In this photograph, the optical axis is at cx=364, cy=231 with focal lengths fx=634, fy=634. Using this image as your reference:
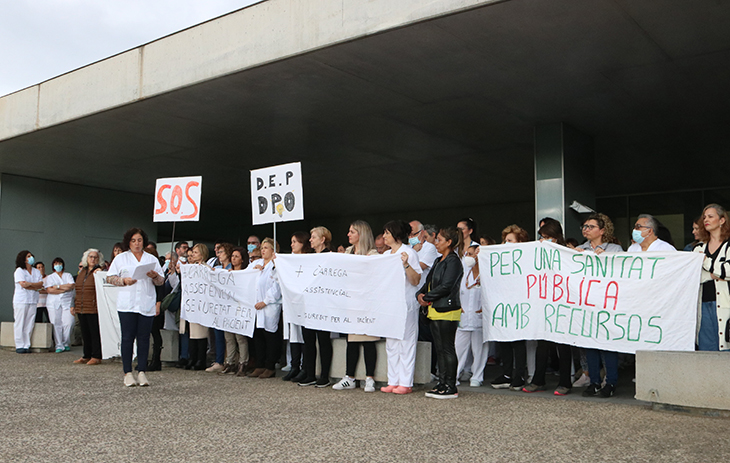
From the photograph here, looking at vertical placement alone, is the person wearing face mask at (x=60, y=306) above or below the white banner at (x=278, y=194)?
below

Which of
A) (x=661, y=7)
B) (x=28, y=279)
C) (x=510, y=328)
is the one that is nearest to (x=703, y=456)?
(x=510, y=328)

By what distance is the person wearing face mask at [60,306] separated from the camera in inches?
502

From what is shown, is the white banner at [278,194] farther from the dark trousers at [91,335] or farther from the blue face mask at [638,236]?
the blue face mask at [638,236]

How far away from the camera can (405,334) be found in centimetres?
703

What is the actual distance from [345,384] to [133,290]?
2.66 metres

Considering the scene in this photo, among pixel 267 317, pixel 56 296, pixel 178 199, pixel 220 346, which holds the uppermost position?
pixel 178 199

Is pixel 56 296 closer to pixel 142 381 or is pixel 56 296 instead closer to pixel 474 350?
pixel 142 381

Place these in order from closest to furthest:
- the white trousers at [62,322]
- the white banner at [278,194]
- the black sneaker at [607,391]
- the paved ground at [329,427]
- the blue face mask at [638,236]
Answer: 1. the paved ground at [329,427]
2. the black sneaker at [607,391]
3. the blue face mask at [638,236]
4. the white banner at [278,194]
5. the white trousers at [62,322]

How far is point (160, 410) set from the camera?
5.66 meters

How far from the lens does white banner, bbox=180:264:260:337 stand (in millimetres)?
8453

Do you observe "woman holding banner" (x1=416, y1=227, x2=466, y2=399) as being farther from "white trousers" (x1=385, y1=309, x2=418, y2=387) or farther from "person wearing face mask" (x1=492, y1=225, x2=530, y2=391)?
"person wearing face mask" (x1=492, y1=225, x2=530, y2=391)

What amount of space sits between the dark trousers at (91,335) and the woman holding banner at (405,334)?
17.4 ft

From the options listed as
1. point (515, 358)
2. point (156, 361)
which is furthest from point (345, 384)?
point (156, 361)

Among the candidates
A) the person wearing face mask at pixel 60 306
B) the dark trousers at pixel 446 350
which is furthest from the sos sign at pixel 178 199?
the person wearing face mask at pixel 60 306
